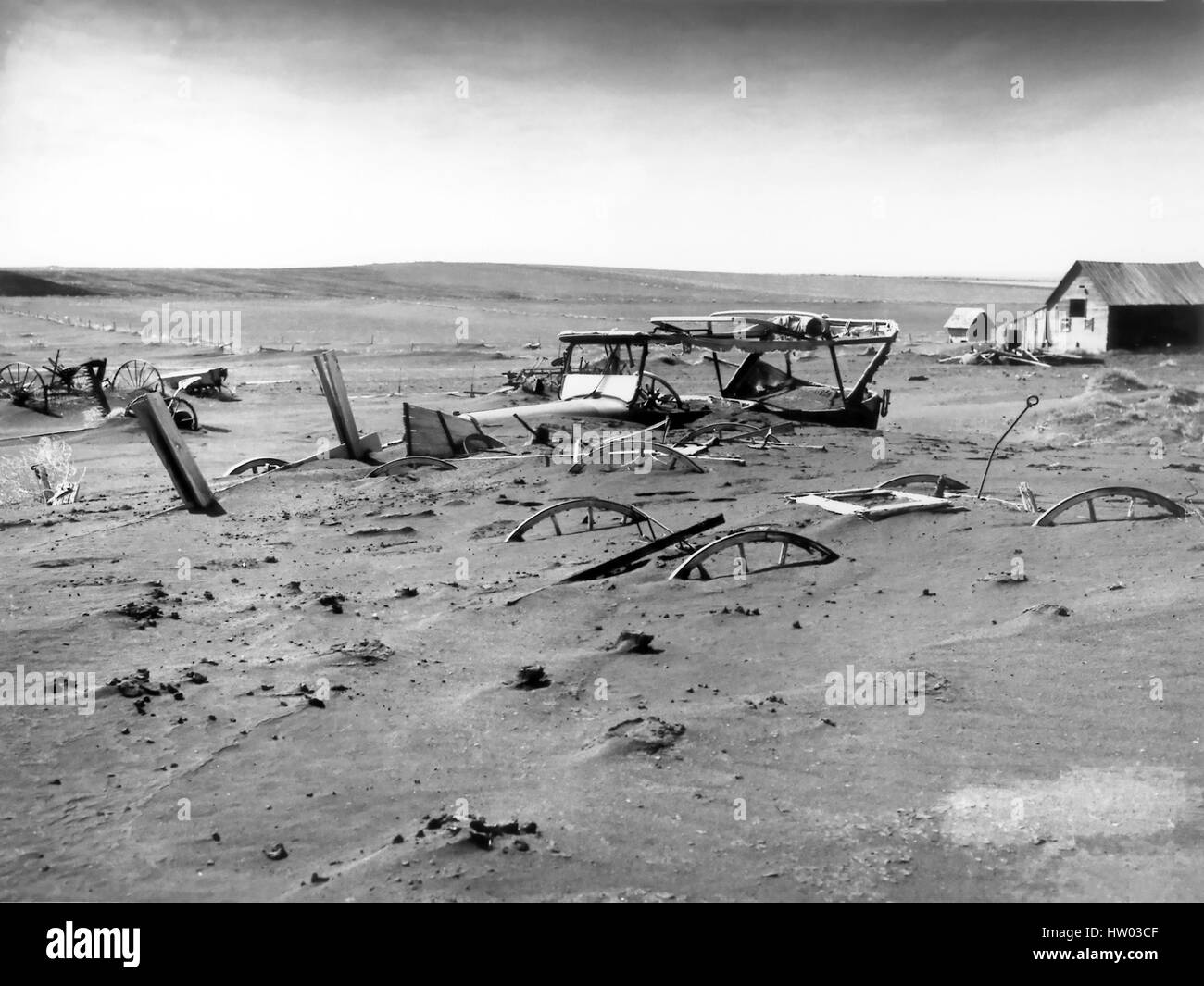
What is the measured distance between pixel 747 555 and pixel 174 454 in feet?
17.3

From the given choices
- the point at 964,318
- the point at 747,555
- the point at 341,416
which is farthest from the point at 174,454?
the point at 964,318

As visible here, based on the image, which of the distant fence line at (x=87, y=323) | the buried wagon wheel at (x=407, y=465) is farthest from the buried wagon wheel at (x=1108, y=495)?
the distant fence line at (x=87, y=323)

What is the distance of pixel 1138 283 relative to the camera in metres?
33.0

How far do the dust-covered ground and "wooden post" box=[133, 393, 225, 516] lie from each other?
7.4 inches

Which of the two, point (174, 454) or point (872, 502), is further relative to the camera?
point (174, 454)

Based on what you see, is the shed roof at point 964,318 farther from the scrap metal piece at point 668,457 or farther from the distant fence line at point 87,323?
the distant fence line at point 87,323

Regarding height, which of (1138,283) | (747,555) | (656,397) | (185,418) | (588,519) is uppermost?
(1138,283)

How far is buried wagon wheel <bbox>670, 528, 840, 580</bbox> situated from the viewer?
24.8 feet

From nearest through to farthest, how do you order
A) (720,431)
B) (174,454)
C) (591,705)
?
(591,705), (174,454), (720,431)

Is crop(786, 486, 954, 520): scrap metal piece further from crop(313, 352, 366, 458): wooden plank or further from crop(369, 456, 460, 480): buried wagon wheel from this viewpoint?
crop(313, 352, 366, 458): wooden plank

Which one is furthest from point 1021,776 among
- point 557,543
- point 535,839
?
point 557,543

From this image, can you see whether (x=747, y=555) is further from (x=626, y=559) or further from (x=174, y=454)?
(x=174, y=454)
